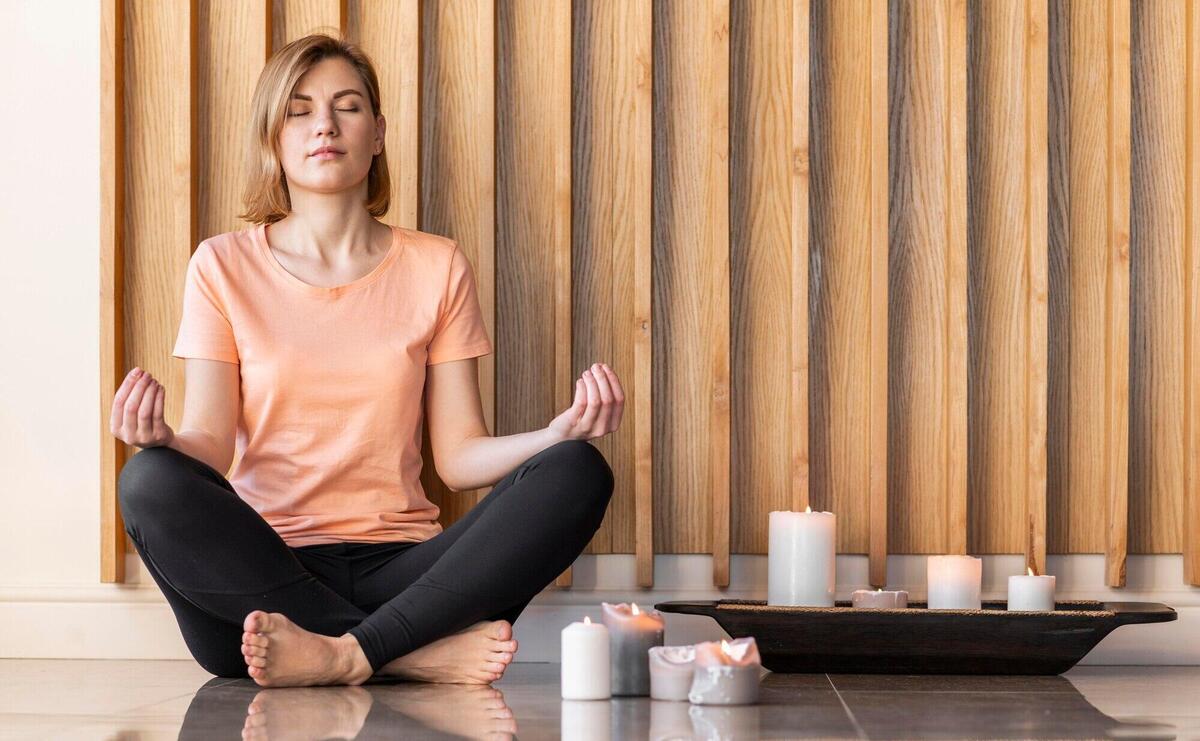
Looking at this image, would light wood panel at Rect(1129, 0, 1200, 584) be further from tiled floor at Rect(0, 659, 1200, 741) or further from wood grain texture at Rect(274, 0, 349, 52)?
wood grain texture at Rect(274, 0, 349, 52)

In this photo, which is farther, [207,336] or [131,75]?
[131,75]

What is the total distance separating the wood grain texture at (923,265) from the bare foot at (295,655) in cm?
96

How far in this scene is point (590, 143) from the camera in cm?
221

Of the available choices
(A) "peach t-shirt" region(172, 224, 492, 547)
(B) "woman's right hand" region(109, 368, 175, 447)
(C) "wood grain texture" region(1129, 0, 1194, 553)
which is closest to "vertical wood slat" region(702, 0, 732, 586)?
(A) "peach t-shirt" region(172, 224, 492, 547)

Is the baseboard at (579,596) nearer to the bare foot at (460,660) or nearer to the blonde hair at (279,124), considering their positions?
the bare foot at (460,660)

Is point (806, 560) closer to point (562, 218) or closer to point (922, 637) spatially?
point (922, 637)

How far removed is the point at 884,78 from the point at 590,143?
0.50m

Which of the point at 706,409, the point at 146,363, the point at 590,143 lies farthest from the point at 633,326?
the point at 146,363

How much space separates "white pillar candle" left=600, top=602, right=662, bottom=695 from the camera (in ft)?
5.18

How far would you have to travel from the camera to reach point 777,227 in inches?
86.4

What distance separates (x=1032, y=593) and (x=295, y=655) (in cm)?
105

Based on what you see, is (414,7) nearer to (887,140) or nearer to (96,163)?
(96,163)

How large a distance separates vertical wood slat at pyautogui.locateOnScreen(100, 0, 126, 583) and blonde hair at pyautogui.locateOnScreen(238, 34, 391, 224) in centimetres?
25

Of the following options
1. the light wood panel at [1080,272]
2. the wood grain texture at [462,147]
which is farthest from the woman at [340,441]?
the light wood panel at [1080,272]
